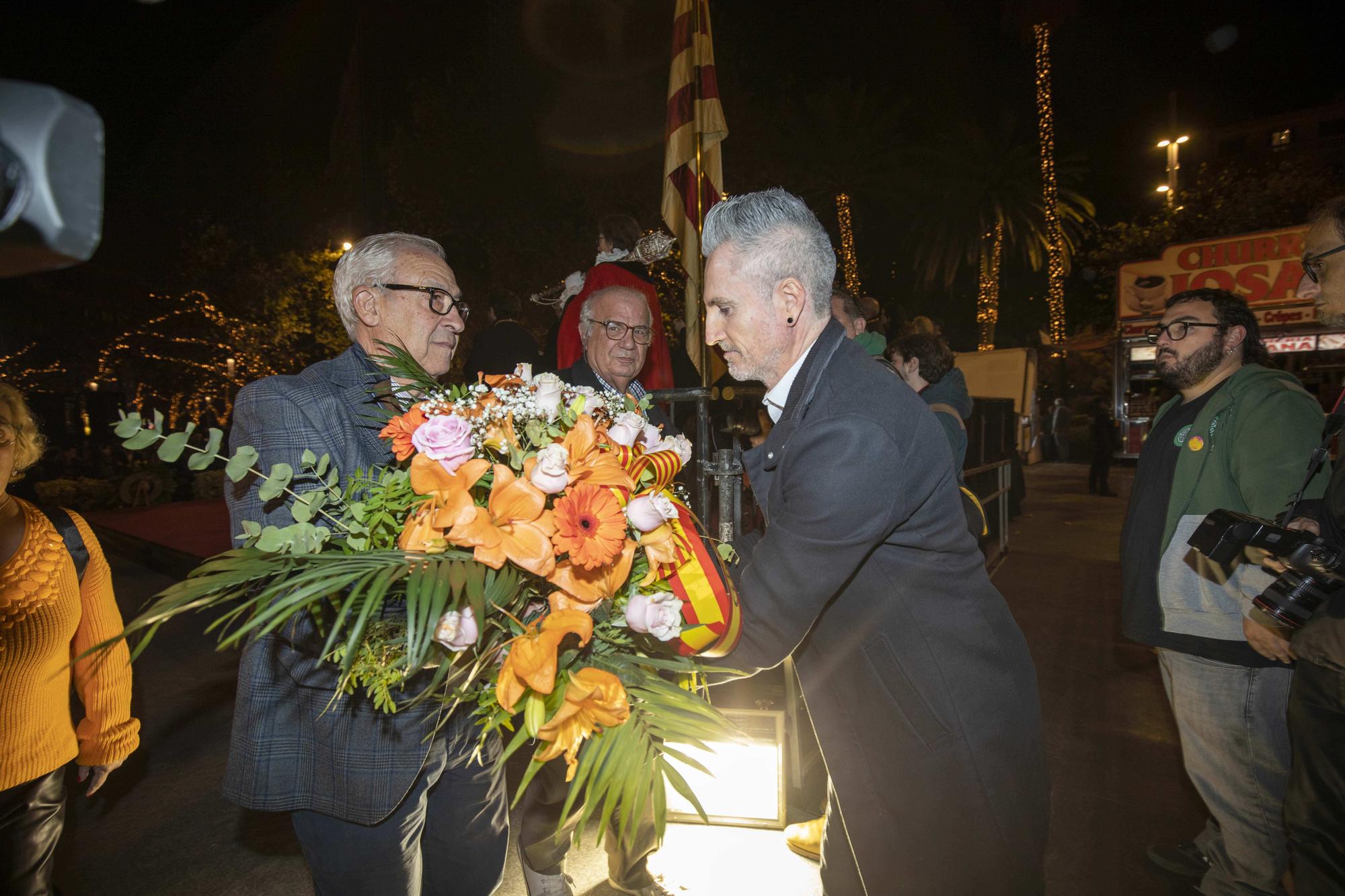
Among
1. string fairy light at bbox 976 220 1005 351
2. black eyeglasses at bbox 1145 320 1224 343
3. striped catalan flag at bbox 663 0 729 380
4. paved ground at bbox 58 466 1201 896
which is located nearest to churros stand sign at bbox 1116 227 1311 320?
string fairy light at bbox 976 220 1005 351

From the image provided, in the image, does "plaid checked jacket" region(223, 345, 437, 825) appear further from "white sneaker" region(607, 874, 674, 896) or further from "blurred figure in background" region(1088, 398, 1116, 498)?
"blurred figure in background" region(1088, 398, 1116, 498)

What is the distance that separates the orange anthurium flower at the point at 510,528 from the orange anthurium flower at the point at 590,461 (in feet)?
0.36

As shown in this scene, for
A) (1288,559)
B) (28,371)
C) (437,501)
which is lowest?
(1288,559)

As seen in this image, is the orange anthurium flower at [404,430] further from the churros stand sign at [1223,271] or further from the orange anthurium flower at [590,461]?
the churros stand sign at [1223,271]

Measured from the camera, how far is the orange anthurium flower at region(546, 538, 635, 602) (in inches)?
48.6

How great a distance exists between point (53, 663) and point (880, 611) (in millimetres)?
2499

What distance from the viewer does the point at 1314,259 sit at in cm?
229

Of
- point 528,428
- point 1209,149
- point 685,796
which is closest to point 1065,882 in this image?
point 685,796

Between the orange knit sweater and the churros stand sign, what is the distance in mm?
17851

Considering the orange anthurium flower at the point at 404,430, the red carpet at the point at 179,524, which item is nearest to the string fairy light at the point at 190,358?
the red carpet at the point at 179,524

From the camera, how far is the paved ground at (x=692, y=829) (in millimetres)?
2793

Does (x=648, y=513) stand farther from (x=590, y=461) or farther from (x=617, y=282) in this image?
(x=617, y=282)

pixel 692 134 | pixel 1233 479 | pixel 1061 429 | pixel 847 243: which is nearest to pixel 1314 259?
pixel 1233 479

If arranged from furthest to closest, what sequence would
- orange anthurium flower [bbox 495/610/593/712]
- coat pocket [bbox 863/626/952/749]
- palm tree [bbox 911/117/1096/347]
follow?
palm tree [bbox 911/117/1096/347] < coat pocket [bbox 863/626/952/749] < orange anthurium flower [bbox 495/610/593/712]
